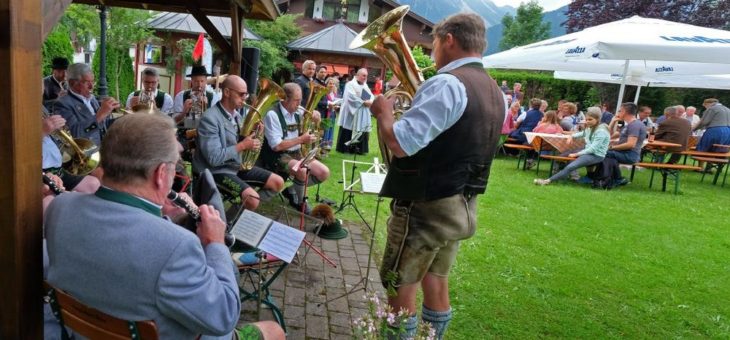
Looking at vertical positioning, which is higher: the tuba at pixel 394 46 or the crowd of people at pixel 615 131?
the tuba at pixel 394 46

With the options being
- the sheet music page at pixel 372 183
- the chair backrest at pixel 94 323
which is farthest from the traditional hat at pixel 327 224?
the chair backrest at pixel 94 323

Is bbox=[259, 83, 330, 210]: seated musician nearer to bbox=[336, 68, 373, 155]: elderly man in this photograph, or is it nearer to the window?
bbox=[336, 68, 373, 155]: elderly man

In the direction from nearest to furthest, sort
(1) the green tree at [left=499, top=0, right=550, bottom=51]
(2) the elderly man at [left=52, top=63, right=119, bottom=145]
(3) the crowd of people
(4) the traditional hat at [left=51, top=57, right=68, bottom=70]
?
(2) the elderly man at [left=52, top=63, right=119, bottom=145] → (4) the traditional hat at [left=51, top=57, right=68, bottom=70] → (3) the crowd of people → (1) the green tree at [left=499, top=0, right=550, bottom=51]

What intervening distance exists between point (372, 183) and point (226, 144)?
1.31 meters

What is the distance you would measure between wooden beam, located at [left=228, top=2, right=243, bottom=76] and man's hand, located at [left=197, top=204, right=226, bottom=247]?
430 cm

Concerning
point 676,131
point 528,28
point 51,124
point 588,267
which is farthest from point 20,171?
point 528,28

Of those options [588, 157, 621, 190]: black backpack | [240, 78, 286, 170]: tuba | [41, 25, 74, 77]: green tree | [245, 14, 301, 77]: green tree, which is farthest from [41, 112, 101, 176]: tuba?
[245, 14, 301, 77]: green tree

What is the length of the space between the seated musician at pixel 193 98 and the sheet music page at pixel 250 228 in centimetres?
346

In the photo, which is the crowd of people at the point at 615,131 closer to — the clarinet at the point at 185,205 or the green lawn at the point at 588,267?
the green lawn at the point at 588,267

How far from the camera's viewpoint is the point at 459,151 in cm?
225

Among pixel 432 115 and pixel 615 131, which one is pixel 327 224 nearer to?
pixel 432 115

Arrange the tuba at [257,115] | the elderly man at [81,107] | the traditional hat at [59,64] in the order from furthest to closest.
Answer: the traditional hat at [59,64], the tuba at [257,115], the elderly man at [81,107]

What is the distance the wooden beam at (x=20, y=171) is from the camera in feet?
4.59

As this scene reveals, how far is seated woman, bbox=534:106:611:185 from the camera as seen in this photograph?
8242 mm
